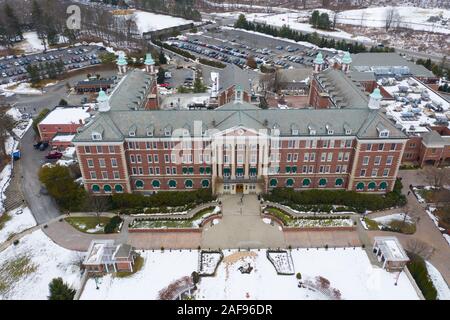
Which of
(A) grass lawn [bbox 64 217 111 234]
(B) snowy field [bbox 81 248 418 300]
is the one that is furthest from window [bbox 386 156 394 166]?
(A) grass lawn [bbox 64 217 111 234]

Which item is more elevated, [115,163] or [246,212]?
[115,163]

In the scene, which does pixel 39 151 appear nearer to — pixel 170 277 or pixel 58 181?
pixel 58 181

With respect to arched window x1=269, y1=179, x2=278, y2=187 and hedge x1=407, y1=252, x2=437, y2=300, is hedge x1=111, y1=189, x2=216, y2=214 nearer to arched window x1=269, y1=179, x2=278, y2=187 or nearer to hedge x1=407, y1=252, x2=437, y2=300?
arched window x1=269, y1=179, x2=278, y2=187

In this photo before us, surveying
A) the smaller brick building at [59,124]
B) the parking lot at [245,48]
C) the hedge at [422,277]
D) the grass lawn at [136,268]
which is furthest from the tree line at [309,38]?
the grass lawn at [136,268]

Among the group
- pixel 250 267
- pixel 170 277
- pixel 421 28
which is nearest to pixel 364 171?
pixel 250 267

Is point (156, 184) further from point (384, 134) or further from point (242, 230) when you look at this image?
point (384, 134)

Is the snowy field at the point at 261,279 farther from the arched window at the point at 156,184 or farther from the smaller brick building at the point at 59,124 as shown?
the smaller brick building at the point at 59,124
